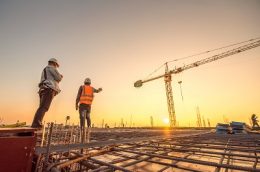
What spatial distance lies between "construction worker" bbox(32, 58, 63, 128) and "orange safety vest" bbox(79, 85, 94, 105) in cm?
199

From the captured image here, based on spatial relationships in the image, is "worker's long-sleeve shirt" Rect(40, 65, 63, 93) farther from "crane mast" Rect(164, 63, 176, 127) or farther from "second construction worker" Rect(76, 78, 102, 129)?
"crane mast" Rect(164, 63, 176, 127)

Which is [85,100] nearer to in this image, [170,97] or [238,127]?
[238,127]

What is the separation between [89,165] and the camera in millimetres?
2111

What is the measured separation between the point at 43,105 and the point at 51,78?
31.6 inches

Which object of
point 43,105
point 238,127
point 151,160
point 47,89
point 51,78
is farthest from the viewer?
Answer: point 238,127

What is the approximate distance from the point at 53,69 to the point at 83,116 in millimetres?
2723

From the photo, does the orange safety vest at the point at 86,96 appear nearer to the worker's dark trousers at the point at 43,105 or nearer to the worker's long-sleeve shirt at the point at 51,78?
the worker's long-sleeve shirt at the point at 51,78

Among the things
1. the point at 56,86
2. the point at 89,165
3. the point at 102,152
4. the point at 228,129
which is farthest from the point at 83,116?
the point at 228,129

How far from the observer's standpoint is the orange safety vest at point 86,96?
7121mm

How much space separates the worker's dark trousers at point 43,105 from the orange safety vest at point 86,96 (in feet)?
7.09

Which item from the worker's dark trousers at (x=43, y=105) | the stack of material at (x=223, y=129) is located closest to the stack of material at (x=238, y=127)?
the stack of material at (x=223, y=129)

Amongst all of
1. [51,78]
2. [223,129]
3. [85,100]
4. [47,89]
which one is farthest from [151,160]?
[223,129]

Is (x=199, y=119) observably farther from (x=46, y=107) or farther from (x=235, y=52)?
(x=46, y=107)

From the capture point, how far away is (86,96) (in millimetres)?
7129
